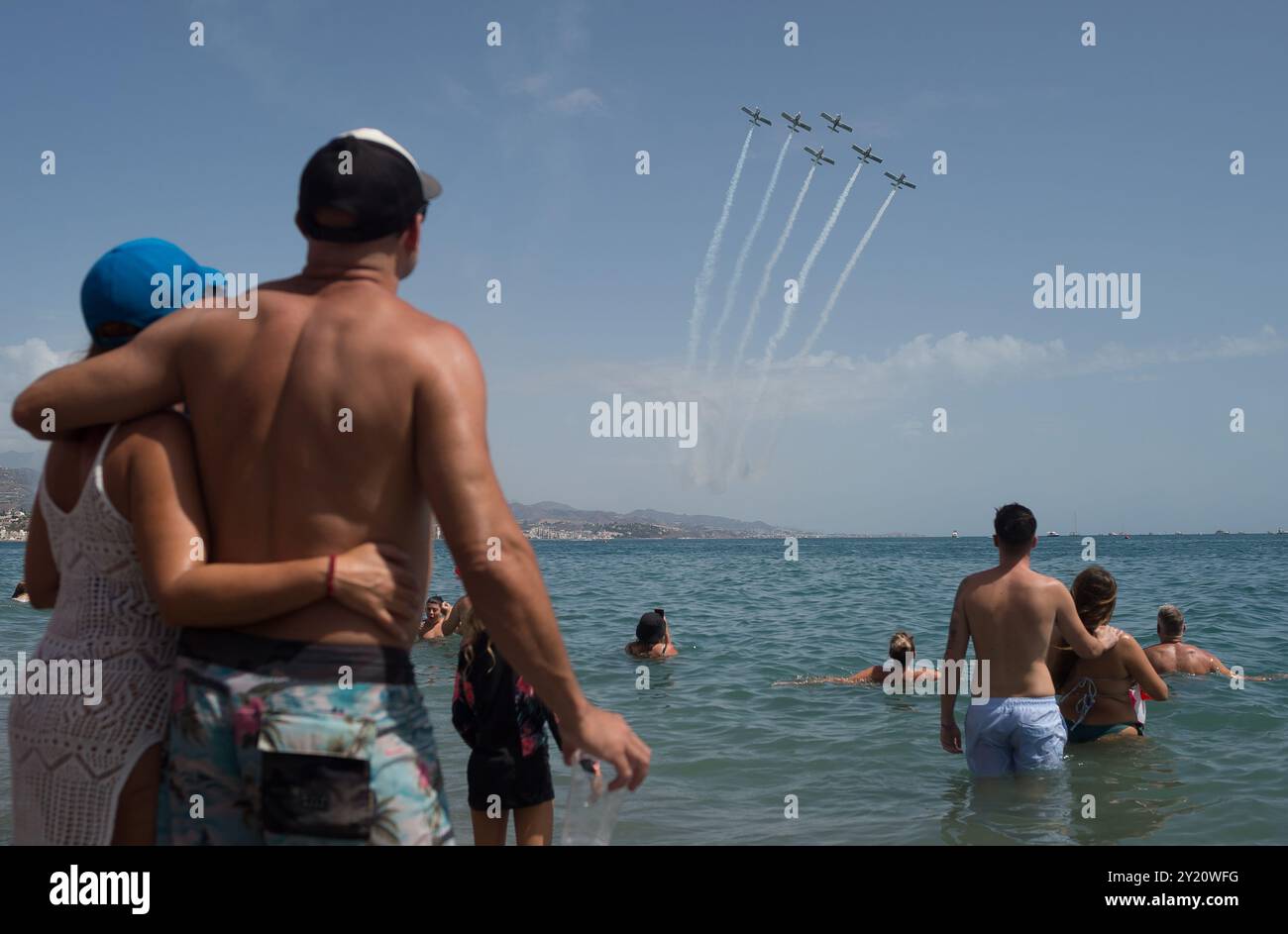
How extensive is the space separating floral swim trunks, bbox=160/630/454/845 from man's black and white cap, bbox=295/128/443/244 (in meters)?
0.92

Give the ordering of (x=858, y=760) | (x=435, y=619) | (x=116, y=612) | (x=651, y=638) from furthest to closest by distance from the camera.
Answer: (x=435, y=619) → (x=651, y=638) → (x=858, y=760) → (x=116, y=612)

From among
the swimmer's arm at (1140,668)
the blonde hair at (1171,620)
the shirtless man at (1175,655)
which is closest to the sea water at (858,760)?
the shirtless man at (1175,655)

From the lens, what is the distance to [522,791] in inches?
202

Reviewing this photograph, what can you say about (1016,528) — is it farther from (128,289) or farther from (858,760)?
(128,289)

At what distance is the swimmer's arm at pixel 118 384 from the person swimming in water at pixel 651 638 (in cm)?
1334

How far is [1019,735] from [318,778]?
5727 millimetres

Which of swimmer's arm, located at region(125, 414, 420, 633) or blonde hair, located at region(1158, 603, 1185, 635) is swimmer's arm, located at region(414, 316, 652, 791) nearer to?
swimmer's arm, located at region(125, 414, 420, 633)

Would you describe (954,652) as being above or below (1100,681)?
above

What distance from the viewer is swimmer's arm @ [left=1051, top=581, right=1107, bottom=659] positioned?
21.6 feet

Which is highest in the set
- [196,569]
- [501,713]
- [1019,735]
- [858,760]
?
[196,569]

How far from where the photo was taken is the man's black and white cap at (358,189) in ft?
7.25

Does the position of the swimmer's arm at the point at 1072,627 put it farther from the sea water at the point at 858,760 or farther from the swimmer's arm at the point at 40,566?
the swimmer's arm at the point at 40,566

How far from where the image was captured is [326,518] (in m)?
2.11

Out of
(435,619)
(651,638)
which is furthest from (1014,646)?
(435,619)
